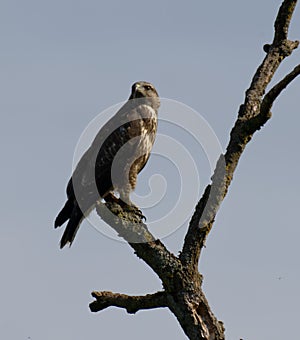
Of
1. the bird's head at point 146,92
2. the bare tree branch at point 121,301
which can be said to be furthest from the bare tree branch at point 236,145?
the bird's head at point 146,92

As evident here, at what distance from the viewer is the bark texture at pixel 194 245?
20.3 ft

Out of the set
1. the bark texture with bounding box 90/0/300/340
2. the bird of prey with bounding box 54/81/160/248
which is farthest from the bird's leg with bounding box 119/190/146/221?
the bark texture with bounding box 90/0/300/340

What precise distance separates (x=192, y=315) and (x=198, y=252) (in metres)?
0.52

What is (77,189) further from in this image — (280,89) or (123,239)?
(280,89)

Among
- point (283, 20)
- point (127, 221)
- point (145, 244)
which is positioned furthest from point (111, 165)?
point (283, 20)

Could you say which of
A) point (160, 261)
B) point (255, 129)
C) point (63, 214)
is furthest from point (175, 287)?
point (63, 214)

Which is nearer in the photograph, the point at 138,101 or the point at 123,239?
the point at 123,239

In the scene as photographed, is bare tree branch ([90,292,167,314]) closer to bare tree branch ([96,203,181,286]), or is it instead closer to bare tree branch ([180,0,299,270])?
bare tree branch ([96,203,181,286])

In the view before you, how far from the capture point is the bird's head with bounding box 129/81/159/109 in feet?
33.0

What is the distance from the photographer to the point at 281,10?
7.30 meters

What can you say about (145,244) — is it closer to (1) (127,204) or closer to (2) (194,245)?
(2) (194,245)

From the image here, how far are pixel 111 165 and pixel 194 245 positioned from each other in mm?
2661

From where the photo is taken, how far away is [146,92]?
1023 centimetres

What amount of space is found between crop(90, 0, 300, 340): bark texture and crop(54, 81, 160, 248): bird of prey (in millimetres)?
1346
